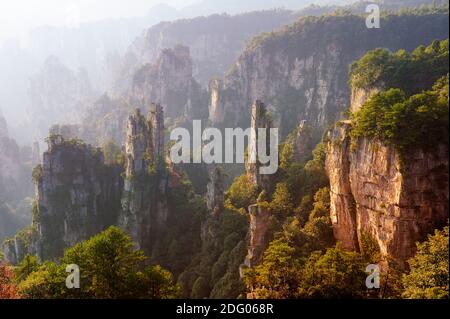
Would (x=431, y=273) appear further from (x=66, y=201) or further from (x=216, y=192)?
(x=66, y=201)

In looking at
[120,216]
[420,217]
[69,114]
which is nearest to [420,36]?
[120,216]

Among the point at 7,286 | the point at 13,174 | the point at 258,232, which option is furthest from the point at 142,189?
the point at 13,174

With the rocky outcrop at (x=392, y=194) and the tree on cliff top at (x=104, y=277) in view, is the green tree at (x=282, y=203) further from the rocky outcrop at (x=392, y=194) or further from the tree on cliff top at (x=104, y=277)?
the tree on cliff top at (x=104, y=277)

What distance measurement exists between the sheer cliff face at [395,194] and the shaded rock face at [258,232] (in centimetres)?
660

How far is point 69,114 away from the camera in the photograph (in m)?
173

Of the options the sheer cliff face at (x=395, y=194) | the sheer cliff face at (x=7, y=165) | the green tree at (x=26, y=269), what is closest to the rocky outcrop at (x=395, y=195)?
the sheer cliff face at (x=395, y=194)

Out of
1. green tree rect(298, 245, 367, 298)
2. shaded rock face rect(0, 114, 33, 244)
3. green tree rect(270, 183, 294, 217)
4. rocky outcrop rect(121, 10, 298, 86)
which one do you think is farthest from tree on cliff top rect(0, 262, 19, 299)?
rocky outcrop rect(121, 10, 298, 86)

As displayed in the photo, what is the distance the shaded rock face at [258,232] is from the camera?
104 ft

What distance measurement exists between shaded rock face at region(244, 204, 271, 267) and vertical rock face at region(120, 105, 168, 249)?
2386 cm

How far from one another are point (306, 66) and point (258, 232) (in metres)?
76.7

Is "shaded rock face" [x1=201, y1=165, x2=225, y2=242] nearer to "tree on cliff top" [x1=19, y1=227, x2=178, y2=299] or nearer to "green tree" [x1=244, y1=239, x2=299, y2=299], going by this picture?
"green tree" [x1=244, y1=239, x2=299, y2=299]

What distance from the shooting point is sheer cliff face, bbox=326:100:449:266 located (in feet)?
79.2

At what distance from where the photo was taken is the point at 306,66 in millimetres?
102250
